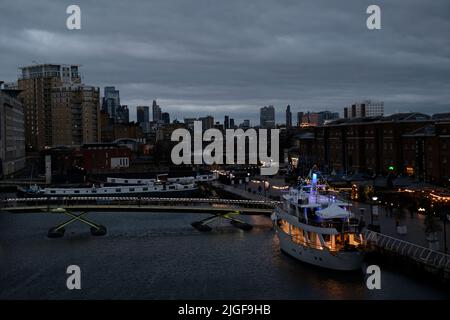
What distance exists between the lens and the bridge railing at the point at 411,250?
17484mm

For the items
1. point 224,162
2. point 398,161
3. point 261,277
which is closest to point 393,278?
point 261,277

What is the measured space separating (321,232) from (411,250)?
2.77 meters

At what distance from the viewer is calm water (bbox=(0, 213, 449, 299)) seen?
1761 centimetres

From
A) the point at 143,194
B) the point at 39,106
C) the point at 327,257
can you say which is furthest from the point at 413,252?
the point at 39,106

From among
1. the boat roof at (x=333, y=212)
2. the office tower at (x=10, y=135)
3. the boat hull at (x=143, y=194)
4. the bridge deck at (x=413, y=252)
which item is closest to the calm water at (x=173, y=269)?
the bridge deck at (x=413, y=252)

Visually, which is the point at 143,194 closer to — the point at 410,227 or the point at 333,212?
the point at 410,227

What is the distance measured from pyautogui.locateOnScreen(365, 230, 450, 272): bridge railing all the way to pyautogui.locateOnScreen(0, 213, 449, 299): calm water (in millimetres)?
655

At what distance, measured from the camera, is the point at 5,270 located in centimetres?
2061

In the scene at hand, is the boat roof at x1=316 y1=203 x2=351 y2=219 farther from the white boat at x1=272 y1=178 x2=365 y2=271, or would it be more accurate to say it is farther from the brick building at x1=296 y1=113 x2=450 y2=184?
the brick building at x1=296 y1=113 x2=450 y2=184

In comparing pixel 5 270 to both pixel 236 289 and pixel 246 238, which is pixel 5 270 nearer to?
pixel 236 289

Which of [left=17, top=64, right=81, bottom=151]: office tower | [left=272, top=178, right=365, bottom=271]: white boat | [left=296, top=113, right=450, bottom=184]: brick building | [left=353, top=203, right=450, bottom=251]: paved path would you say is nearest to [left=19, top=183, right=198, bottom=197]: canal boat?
[left=296, top=113, right=450, bottom=184]: brick building

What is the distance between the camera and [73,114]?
258 ft

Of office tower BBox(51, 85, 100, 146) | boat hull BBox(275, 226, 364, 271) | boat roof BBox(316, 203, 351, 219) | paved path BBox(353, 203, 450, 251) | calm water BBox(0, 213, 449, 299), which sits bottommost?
calm water BBox(0, 213, 449, 299)
